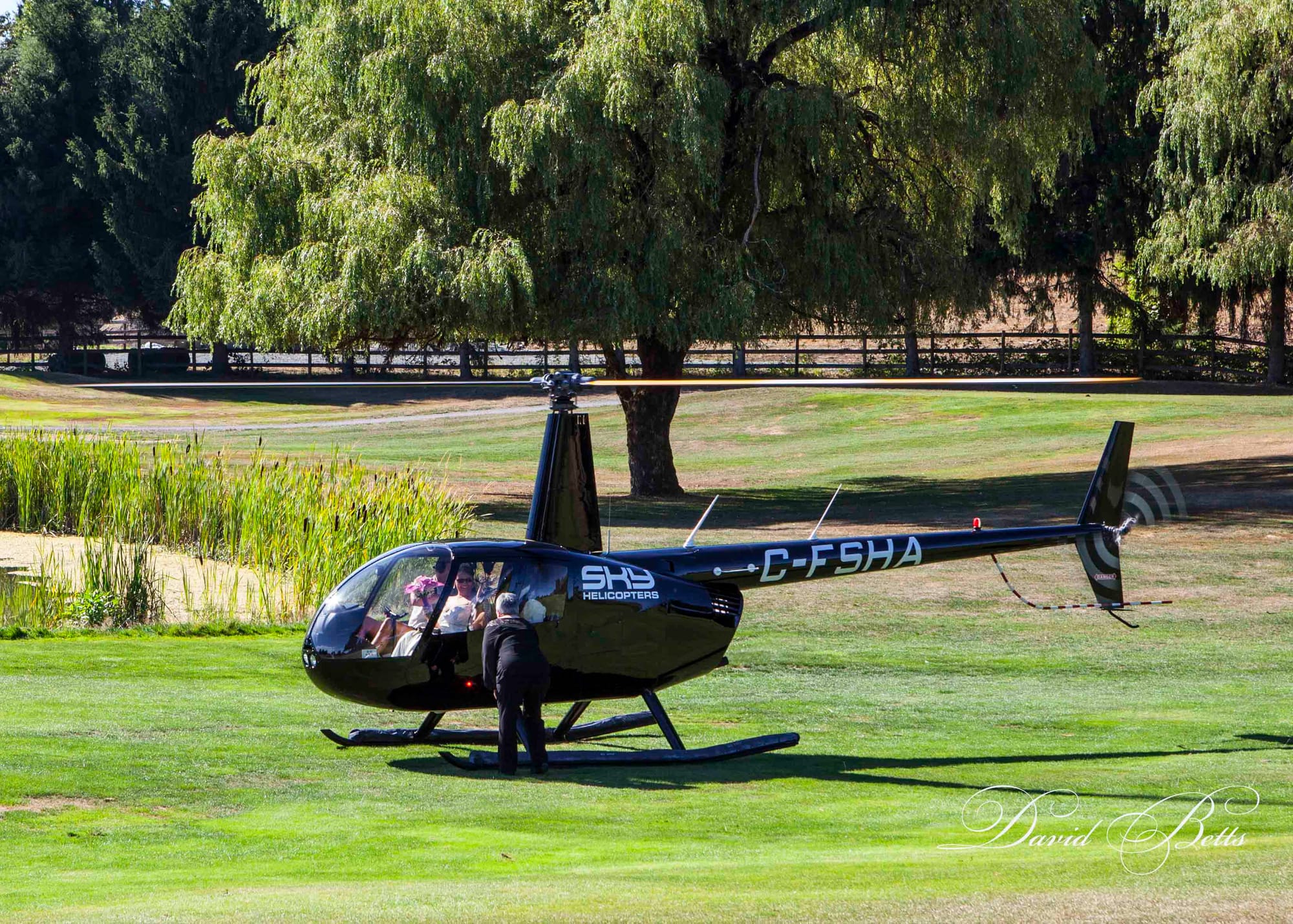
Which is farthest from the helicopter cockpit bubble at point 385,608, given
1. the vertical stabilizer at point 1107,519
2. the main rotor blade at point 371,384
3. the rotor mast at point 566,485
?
the vertical stabilizer at point 1107,519

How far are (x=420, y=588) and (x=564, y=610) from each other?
1.18 m

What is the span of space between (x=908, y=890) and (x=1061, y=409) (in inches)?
1582

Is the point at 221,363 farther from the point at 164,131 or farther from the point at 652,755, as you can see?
the point at 652,755

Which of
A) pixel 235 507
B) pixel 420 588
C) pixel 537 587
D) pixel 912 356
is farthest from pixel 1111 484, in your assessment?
pixel 912 356

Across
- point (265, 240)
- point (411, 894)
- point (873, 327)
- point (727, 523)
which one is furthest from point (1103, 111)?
point (411, 894)

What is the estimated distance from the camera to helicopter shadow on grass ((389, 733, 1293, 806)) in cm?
1195

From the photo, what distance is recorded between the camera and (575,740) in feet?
44.2

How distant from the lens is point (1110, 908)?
26.7 feet

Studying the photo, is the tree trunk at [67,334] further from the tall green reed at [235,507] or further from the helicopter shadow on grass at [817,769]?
the helicopter shadow on grass at [817,769]

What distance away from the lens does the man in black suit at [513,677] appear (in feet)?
38.7

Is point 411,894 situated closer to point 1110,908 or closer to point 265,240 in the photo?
point 1110,908

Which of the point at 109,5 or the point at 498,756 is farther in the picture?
the point at 109,5

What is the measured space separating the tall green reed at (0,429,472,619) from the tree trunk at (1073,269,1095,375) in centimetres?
3191

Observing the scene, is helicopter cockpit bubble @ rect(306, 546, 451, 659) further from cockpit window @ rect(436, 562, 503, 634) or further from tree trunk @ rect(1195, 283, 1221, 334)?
tree trunk @ rect(1195, 283, 1221, 334)
